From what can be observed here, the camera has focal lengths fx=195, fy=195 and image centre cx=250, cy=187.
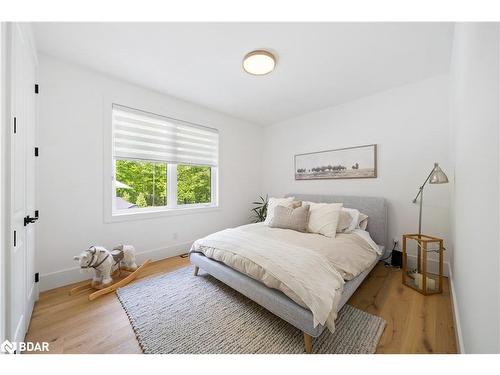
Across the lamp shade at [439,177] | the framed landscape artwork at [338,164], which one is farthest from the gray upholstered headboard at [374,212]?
the lamp shade at [439,177]

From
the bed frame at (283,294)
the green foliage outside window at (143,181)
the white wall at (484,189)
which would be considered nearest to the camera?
the white wall at (484,189)

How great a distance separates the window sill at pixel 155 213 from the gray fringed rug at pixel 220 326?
2.96 feet

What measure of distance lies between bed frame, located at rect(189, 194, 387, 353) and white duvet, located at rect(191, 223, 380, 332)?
63 mm

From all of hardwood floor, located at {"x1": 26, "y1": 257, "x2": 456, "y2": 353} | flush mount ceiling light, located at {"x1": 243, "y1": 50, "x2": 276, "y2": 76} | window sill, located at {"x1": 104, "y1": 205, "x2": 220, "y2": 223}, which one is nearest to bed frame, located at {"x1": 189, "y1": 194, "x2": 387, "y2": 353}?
hardwood floor, located at {"x1": 26, "y1": 257, "x2": 456, "y2": 353}

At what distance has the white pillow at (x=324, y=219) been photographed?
2.34 m

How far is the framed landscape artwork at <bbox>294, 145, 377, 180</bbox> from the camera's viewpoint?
113 inches

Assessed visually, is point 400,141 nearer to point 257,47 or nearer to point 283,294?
point 257,47

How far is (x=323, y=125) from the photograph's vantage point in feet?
11.1

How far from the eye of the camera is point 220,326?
1528 millimetres

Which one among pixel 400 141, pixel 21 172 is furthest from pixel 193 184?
pixel 400 141

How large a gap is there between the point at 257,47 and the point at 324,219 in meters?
2.02
